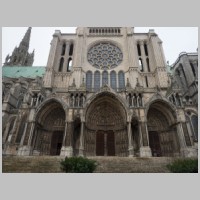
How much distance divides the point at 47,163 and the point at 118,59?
17023 millimetres

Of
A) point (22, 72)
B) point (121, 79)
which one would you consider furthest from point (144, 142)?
point (22, 72)

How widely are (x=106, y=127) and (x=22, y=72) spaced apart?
24.3 metres

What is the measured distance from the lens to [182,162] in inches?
299

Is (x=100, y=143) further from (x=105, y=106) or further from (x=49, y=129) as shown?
(x=49, y=129)

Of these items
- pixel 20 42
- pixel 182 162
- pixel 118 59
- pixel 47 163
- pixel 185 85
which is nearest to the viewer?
pixel 182 162

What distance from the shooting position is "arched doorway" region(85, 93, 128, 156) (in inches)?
669

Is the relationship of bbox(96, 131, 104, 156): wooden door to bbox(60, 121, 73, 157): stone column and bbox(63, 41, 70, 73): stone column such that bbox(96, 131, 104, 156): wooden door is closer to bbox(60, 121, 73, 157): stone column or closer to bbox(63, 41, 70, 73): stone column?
bbox(60, 121, 73, 157): stone column

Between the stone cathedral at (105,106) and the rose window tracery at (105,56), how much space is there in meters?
0.14

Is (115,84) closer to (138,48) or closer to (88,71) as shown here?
(88,71)

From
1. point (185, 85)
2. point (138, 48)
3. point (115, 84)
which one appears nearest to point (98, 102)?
point (115, 84)

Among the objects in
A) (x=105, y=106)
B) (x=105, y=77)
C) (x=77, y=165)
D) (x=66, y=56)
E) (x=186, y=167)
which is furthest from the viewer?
(x=66, y=56)

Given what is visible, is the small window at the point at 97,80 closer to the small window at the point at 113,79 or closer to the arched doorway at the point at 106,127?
the small window at the point at 113,79

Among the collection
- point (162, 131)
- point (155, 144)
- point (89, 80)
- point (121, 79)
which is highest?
point (121, 79)

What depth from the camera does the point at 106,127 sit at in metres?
18.3
